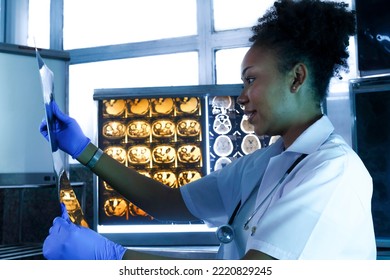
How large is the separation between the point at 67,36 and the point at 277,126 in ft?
5.04

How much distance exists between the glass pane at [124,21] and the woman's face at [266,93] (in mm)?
1035

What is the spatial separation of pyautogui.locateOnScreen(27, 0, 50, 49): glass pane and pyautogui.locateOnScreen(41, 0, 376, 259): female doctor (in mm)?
1225

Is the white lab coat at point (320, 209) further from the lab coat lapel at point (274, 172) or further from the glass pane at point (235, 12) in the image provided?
the glass pane at point (235, 12)

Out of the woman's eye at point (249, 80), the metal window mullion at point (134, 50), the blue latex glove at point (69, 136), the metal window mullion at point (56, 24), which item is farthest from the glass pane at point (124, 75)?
the woman's eye at point (249, 80)

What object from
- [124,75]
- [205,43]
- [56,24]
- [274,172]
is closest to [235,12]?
[205,43]

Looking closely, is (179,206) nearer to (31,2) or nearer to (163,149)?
(163,149)

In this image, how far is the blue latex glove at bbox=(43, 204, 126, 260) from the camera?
77cm

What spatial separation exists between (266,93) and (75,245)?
48 centimetres

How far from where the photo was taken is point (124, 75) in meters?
1.94

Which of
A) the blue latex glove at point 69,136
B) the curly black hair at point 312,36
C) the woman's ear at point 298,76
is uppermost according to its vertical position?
the curly black hair at point 312,36

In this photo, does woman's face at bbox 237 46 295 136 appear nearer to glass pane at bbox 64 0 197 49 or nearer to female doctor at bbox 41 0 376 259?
female doctor at bbox 41 0 376 259

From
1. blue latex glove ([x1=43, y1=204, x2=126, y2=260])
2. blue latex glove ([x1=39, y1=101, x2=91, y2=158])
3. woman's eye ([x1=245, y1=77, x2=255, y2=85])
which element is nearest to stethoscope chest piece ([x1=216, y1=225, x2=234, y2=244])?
blue latex glove ([x1=43, y1=204, x2=126, y2=260])

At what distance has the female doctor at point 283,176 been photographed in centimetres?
64

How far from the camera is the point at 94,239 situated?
80 cm
